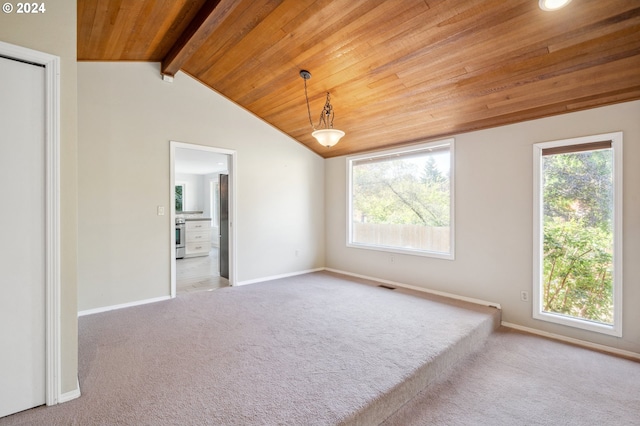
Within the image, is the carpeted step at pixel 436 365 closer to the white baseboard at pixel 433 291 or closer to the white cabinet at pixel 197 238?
the white baseboard at pixel 433 291

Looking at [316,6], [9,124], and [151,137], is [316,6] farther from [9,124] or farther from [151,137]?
[151,137]

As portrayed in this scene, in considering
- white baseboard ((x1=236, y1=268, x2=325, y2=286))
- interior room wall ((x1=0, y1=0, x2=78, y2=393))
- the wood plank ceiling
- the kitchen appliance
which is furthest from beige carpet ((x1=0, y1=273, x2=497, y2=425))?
the kitchen appliance

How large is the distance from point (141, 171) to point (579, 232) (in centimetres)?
502

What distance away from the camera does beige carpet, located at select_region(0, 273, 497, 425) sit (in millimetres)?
1725

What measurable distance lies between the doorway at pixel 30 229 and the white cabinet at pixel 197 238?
19.0 feet

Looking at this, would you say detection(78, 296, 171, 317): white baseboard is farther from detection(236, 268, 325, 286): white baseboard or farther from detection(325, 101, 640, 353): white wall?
detection(325, 101, 640, 353): white wall

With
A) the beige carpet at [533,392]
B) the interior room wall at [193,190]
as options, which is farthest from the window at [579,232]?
the interior room wall at [193,190]

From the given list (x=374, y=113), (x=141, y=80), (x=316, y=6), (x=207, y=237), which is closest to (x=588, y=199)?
(x=374, y=113)

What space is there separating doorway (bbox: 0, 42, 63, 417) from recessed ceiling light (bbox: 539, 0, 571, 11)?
3174 millimetres

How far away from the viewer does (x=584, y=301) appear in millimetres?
3027

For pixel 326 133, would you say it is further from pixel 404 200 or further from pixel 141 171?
pixel 141 171

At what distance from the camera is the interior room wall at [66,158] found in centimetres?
178

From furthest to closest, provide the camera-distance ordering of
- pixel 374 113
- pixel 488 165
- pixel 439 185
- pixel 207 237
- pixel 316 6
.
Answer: pixel 207 237, pixel 439 185, pixel 374 113, pixel 488 165, pixel 316 6

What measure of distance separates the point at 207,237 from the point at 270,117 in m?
4.44
